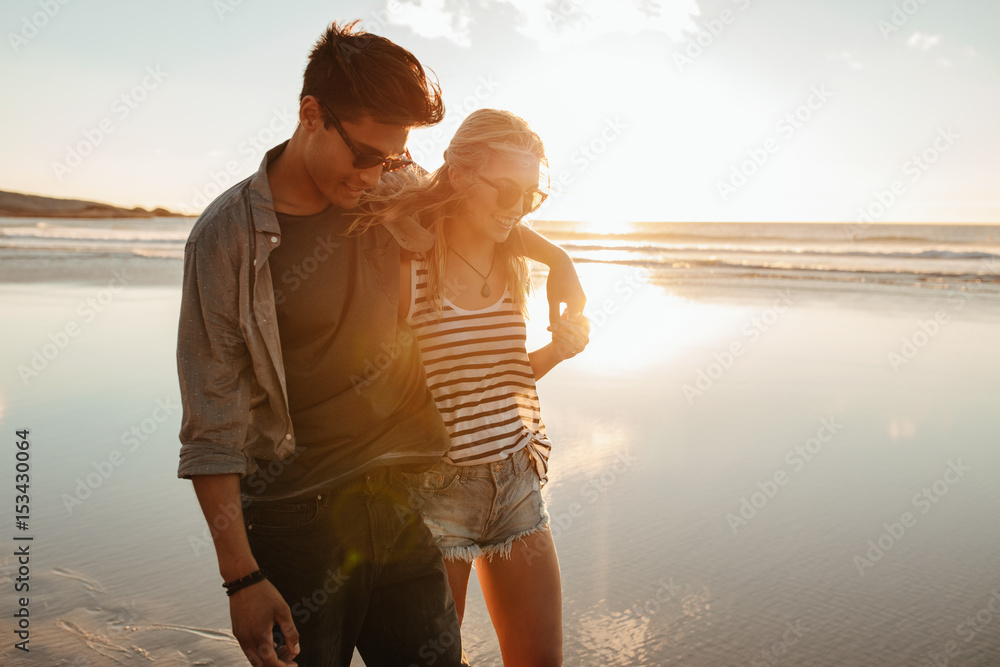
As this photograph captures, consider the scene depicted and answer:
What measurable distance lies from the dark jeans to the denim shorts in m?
0.15

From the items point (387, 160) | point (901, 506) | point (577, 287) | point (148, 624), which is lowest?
point (148, 624)

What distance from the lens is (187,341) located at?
1764 mm

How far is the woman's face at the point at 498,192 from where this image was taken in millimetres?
2475

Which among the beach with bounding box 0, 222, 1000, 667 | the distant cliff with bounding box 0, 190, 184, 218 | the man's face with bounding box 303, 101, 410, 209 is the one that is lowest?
the beach with bounding box 0, 222, 1000, 667

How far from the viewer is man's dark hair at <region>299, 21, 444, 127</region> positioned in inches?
76.0

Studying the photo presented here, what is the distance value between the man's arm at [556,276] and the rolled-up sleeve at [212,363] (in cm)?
117

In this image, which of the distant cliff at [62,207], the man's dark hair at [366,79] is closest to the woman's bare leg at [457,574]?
the man's dark hair at [366,79]

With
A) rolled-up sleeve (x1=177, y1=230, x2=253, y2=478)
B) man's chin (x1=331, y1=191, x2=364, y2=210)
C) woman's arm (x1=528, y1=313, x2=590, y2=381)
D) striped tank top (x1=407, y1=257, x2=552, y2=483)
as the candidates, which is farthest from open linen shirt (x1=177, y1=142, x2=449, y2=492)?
woman's arm (x1=528, y1=313, x2=590, y2=381)

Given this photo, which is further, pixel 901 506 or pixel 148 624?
pixel 901 506

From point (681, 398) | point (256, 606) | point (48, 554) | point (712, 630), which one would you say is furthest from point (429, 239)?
point (681, 398)

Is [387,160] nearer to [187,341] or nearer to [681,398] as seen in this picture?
[187,341]

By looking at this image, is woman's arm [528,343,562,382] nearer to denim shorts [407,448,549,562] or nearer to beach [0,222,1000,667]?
denim shorts [407,448,549,562]

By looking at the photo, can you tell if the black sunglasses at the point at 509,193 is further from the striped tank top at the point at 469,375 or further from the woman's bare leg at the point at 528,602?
the woman's bare leg at the point at 528,602

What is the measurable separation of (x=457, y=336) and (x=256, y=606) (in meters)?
1.02
